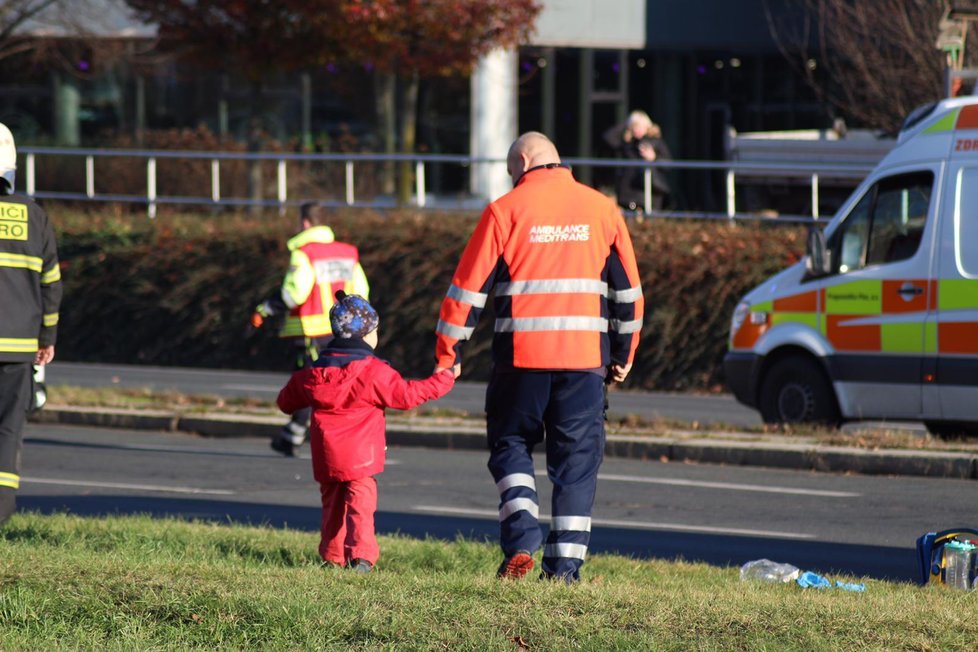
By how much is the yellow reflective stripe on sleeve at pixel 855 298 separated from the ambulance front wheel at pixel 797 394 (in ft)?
1.62

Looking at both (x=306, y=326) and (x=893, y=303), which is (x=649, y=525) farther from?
(x=893, y=303)

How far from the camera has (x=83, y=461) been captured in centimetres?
1180

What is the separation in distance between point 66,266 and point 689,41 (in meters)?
14.8

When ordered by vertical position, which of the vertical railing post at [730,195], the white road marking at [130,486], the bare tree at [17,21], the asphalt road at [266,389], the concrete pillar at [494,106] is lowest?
the asphalt road at [266,389]

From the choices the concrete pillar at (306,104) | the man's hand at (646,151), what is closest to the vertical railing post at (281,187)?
the man's hand at (646,151)

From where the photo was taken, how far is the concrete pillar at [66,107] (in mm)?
29875

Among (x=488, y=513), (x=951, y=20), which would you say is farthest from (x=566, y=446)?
(x=951, y=20)

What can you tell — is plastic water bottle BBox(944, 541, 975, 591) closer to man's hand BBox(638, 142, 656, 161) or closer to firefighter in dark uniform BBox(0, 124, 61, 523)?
firefighter in dark uniform BBox(0, 124, 61, 523)

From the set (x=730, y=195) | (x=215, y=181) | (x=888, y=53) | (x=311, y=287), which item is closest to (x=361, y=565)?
(x=311, y=287)

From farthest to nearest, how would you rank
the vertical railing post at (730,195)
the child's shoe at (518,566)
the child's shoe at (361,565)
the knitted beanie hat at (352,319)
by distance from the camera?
the vertical railing post at (730,195) → the knitted beanie hat at (352,319) → the child's shoe at (361,565) → the child's shoe at (518,566)

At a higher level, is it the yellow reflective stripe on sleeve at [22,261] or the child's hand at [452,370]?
the yellow reflective stripe on sleeve at [22,261]

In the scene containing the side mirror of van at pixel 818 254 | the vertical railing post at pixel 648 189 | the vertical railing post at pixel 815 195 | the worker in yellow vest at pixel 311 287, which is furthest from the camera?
the vertical railing post at pixel 648 189

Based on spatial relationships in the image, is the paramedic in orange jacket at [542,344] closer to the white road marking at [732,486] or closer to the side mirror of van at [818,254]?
the white road marking at [732,486]

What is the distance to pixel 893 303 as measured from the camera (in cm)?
1169
